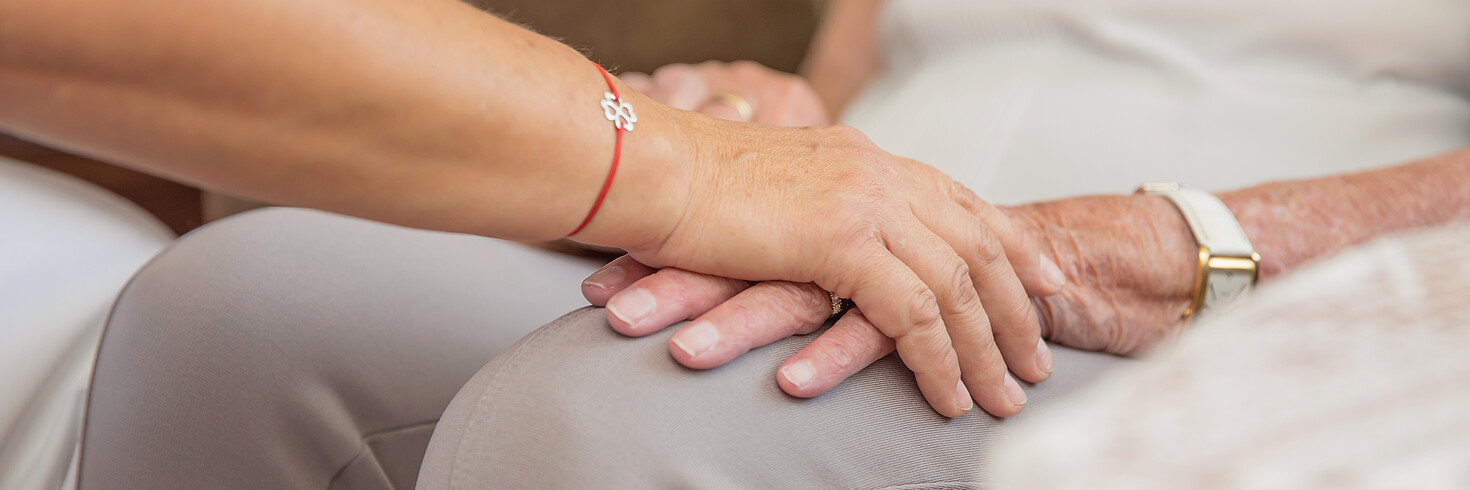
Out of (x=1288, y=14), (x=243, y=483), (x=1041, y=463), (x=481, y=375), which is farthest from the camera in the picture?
(x=1288, y=14)

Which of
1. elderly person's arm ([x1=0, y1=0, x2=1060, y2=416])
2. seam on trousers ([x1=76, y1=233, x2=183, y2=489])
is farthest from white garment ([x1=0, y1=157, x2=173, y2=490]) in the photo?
elderly person's arm ([x1=0, y1=0, x2=1060, y2=416])

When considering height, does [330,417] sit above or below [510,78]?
below

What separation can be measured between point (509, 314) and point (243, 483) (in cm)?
21

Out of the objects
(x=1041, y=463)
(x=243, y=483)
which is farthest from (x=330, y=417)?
(x=1041, y=463)

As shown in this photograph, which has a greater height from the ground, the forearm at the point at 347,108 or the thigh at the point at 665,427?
the forearm at the point at 347,108

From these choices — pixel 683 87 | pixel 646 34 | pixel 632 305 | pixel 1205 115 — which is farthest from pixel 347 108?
pixel 646 34

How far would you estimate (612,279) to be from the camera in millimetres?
532

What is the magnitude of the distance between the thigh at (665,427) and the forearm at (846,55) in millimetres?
820

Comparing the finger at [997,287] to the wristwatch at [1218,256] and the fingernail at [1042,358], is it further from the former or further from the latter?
the wristwatch at [1218,256]

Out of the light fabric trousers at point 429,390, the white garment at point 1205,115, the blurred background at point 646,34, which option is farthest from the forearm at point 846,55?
the light fabric trousers at point 429,390

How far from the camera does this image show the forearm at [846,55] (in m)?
1.27

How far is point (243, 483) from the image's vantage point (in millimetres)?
627

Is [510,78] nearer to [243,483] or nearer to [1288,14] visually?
[243,483]

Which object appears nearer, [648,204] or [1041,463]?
[1041,463]
